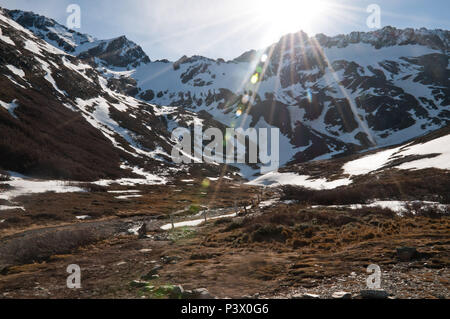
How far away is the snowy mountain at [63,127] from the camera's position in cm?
7100

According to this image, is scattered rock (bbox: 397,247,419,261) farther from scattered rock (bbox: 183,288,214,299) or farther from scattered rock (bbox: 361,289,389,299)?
scattered rock (bbox: 183,288,214,299)

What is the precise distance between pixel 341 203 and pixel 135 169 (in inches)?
3014

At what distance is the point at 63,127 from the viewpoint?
93188 millimetres

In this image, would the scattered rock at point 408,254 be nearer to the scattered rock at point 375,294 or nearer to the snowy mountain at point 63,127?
the scattered rock at point 375,294

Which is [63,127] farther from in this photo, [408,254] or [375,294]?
[375,294]

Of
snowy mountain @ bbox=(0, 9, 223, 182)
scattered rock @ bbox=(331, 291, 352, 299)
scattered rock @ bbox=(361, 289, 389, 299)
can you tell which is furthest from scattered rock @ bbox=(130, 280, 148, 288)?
snowy mountain @ bbox=(0, 9, 223, 182)

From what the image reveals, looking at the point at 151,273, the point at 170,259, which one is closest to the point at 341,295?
the point at 151,273

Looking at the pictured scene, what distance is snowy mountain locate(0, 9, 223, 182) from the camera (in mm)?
71000

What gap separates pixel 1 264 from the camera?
57.2 feet

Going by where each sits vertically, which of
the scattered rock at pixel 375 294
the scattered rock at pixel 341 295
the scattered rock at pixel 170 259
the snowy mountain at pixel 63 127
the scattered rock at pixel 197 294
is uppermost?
the snowy mountain at pixel 63 127

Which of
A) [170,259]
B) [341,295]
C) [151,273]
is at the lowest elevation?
[170,259]

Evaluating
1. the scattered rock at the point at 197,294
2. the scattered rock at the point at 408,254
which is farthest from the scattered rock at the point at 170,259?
the scattered rock at the point at 408,254
